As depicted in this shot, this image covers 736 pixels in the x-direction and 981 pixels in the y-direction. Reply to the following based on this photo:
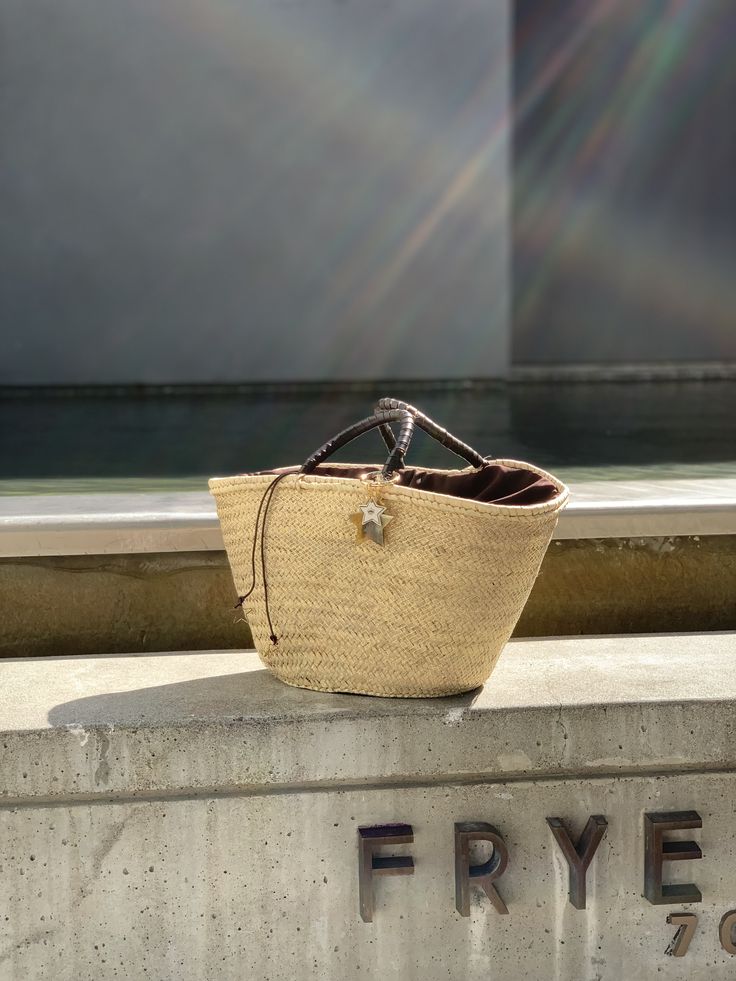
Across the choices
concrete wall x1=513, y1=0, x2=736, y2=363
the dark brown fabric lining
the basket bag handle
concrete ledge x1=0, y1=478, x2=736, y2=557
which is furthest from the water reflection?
concrete wall x1=513, y1=0, x2=736, y2=363

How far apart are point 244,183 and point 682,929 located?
4.97 m

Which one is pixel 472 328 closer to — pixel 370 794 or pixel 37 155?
pixel 37 155

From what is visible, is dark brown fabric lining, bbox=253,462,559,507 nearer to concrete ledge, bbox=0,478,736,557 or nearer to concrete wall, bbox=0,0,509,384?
concrete ledge, bbox=0,478,736,557

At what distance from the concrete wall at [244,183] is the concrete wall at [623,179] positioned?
1096 mm

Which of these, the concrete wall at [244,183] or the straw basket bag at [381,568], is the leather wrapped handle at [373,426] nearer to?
the straw basket bag at [381,568]

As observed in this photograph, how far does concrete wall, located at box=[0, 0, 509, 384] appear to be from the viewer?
5.48 m

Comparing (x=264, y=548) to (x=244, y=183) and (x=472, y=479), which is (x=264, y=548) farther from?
(x=244, y=183)

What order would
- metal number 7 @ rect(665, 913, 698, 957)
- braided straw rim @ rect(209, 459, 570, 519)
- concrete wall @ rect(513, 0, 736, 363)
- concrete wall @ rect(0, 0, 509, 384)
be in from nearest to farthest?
braided straw rim @ rect(209, 459, 570, 519) < metal number 7 @ rect(665, 913, 698, 957) < concrete wall @ rect(0, 0, 509, 384) < concrete wall @ rect(513, 0, 736, 363)

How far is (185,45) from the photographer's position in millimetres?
5469

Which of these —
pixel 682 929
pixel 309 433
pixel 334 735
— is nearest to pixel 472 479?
pixel 334 735

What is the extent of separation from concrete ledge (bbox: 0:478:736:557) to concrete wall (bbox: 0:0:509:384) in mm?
4295

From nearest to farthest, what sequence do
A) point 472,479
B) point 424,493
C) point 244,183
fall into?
1. point 424,493
2. point 472,479
3. point 244,183

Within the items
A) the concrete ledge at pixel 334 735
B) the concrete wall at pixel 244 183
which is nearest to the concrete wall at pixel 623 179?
the concrete wall at pixel 244 183

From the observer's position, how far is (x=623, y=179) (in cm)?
688
